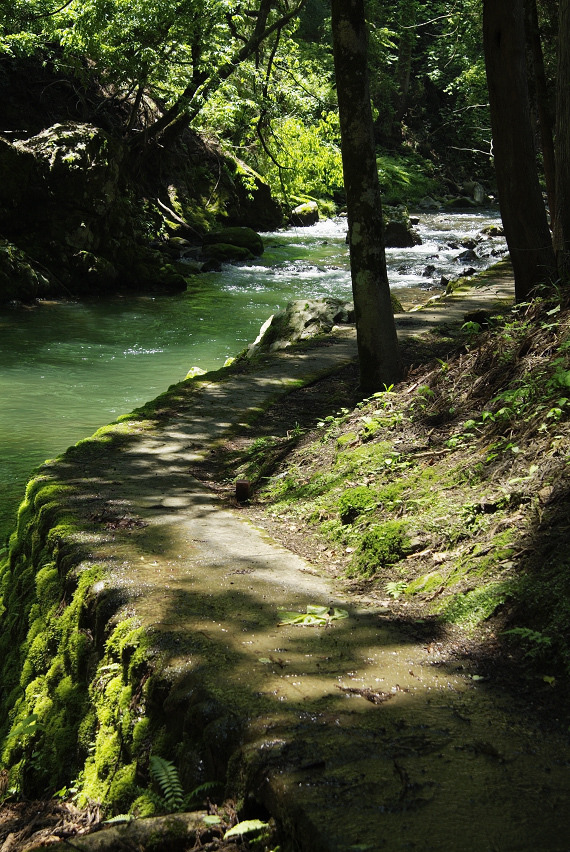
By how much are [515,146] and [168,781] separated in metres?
6.51

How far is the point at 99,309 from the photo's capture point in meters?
17.7

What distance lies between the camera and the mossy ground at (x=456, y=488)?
3.39 meters

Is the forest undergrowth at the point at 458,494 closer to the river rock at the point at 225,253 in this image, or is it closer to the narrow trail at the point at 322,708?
the narrow trail at the point at 322,708

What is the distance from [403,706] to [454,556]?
137cm

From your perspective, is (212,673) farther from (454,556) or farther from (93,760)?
(454,556)

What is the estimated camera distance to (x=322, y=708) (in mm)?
2641

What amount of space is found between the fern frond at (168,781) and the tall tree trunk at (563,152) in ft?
16.0

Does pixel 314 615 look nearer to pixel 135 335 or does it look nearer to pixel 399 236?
pixel 135 335

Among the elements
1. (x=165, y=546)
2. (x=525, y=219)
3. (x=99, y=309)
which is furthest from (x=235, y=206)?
(x=165, y=546)

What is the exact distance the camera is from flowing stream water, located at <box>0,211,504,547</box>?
10.5 metres

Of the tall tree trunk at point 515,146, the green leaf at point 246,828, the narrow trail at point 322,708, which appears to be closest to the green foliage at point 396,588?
the narrow trail at point 322,708

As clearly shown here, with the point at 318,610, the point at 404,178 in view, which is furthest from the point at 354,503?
the point at 404,178

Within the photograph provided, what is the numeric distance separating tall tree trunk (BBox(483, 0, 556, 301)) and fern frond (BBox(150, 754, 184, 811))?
17.9 feet

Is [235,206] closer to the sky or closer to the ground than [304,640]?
closer to the sky
